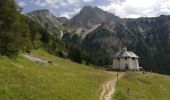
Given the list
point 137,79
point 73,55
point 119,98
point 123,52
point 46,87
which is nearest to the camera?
point 46,87

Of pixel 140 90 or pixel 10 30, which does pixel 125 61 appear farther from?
pixel 10 30

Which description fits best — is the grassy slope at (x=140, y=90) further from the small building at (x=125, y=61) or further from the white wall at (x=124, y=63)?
the white wall at (x=124, y=63)

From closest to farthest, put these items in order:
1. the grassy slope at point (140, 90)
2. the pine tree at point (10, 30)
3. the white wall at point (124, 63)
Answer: the grassy slope at point (140, 90) → the pine tree at point (10, 30) → the white wall at point (124, 63)

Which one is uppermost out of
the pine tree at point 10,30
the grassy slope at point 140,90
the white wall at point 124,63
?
→ the pine tree at point 10,30

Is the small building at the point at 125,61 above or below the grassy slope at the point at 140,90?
above

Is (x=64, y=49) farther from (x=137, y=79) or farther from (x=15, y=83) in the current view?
(x=15, y=83)

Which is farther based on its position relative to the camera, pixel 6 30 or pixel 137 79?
pixel 137 79

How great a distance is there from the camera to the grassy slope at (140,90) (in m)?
54.5

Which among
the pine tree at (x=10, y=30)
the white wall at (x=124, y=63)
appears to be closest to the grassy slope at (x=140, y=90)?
the pine tree at (x=10, y=30)

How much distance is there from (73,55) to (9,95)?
123m

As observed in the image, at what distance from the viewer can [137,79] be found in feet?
268

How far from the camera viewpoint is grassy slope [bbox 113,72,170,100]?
54.5 meters

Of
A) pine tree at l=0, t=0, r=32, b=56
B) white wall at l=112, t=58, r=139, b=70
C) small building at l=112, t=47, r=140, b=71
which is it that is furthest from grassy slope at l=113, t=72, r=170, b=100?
white wall at l=112, t=58, r=139, b=70

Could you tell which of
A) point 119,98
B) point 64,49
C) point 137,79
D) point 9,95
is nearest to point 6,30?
point 119,98
